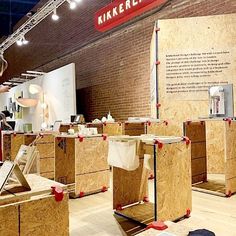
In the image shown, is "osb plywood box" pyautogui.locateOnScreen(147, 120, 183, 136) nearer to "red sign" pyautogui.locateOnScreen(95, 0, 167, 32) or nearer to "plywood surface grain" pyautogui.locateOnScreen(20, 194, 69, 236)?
"red sign" pyautogui.locateOnScreen(95, 0, 167, 32)

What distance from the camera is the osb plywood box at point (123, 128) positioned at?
5.80 m

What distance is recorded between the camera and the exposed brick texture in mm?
5975

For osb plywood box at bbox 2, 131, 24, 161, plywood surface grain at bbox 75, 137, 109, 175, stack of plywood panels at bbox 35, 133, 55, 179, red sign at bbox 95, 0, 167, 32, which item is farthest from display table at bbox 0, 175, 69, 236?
osb plywood box at bbox 2, 131, 24, 161

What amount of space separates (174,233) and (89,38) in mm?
7867

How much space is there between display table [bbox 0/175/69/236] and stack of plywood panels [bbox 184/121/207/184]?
297 centimetres

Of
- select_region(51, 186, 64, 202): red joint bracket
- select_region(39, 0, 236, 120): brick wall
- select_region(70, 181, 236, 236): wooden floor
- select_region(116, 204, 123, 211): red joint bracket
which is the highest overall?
select_region(39, 0, 236, 120): brick wall

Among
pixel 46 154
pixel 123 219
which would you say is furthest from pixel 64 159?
pixel 123 219

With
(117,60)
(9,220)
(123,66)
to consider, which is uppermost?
(117,60)

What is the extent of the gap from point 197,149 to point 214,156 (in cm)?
91

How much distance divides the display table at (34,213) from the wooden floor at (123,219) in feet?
3.30

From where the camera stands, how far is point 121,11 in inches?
193

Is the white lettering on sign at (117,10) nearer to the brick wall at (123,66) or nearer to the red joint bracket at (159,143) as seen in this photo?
the brick wall at (123,66)

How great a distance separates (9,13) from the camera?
37.5 ft

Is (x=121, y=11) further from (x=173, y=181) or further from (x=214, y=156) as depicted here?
(x=173, y=181)
